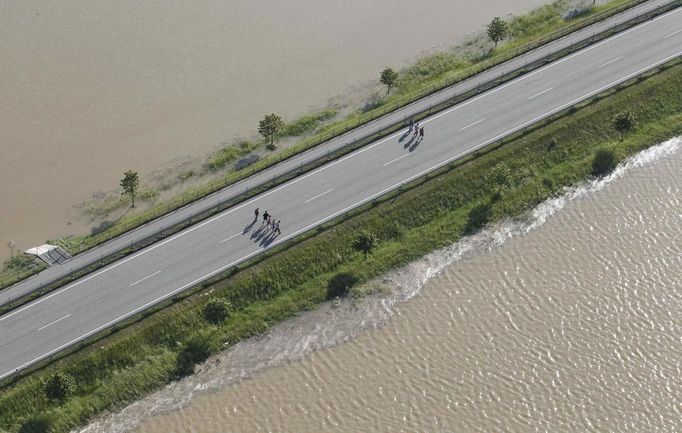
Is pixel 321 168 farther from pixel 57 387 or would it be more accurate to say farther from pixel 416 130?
pixel 57 387

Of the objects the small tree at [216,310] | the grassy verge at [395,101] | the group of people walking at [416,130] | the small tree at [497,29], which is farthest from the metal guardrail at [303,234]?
the small tree at [497,29]

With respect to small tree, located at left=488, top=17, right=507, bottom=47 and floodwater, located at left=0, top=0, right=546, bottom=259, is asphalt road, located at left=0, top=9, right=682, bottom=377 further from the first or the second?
floodwater, located at left=0, top=0, right=546, bottom=259

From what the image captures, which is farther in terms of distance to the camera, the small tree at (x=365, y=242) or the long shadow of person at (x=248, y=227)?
the long shadow of person at (x=248, y=227)

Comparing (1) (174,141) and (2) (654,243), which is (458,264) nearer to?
(2) (654,243)

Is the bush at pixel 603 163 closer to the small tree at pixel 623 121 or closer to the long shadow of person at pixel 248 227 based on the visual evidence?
the small tree at pixel 623 121

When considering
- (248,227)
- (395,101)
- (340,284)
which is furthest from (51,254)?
(395,101)

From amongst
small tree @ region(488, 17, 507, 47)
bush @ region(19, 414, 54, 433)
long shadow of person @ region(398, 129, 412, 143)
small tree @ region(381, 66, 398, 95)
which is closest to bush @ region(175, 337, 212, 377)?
bush @ region(19, 414, 54, 433)
